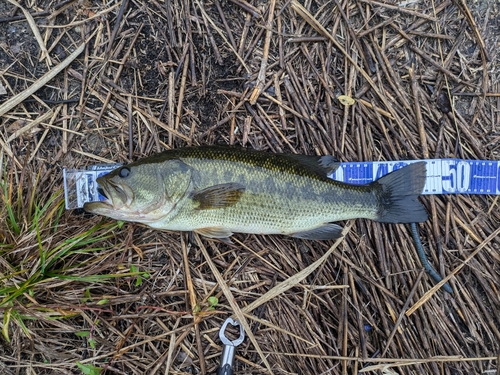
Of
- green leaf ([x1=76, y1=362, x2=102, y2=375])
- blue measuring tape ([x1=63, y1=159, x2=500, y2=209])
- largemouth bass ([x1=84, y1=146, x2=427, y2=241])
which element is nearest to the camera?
green leaf ([x1=76, y1=362, x2=102, y2=375])

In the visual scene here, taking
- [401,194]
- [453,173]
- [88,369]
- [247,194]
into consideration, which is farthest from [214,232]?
[453,173]

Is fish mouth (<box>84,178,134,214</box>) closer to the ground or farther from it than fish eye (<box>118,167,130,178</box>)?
closer to the ground

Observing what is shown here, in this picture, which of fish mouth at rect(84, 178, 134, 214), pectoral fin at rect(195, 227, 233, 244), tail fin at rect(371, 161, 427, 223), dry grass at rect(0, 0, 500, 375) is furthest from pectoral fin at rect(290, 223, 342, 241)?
fish mouth at rect(84, 178, 134, 214)

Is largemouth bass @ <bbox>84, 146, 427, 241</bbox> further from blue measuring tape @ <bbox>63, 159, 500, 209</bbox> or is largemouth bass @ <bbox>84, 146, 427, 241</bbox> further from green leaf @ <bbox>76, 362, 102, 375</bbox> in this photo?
green leaf @ <bbox>76, 362, 102, 375</bbox>

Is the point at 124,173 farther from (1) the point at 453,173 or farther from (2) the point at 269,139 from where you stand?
(1) the point at 453,173

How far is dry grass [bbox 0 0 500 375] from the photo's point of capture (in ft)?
12.4

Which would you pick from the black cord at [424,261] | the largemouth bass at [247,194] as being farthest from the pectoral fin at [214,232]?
the black cord at [424,261]

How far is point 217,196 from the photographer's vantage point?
3539 millimetres

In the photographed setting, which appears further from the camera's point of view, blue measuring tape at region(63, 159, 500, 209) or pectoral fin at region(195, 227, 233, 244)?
blue measuring tape at region(63, 159, 500, 209)

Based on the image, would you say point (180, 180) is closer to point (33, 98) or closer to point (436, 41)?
point (33, 98)

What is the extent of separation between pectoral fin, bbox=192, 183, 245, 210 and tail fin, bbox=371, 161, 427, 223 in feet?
4.89

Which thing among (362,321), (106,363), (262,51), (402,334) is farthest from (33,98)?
(402,334)

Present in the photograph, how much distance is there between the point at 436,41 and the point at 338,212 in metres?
2.31

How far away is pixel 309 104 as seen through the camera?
4.02 m
